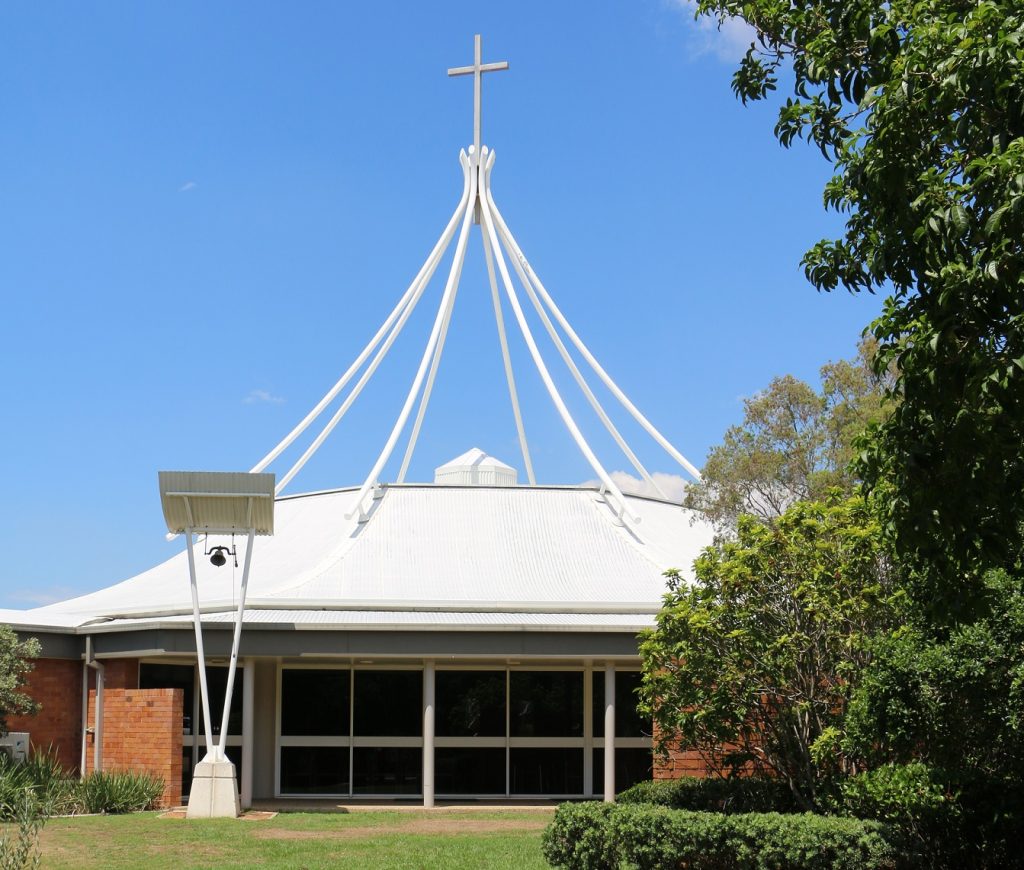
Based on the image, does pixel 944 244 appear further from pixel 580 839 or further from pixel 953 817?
pixel 580 839

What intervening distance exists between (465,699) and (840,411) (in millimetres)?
10500

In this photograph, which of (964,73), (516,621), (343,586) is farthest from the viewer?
(343,586)

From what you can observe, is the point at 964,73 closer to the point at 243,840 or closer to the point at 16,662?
the point at 243,840

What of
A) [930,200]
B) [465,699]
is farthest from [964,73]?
[465,699]

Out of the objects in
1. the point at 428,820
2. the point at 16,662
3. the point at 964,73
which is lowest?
the point at 428,820

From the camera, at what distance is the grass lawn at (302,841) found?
15125mm

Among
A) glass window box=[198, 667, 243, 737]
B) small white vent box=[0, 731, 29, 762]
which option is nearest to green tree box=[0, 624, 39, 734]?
small white vent box=[0, 731, 29, 762]

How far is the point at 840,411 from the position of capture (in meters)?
29.0

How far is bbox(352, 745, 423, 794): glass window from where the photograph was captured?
25438 mm

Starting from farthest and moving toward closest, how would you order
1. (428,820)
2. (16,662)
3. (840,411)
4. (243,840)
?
1. (840,411)
2. (16,662)
3. (428,820)
4. (243,840)

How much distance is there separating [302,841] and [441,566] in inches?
401

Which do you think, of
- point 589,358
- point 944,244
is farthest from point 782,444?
point 944,244

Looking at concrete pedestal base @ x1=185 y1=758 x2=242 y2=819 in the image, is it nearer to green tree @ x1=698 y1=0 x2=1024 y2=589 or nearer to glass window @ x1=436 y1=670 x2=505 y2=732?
glass window @ x1=436 y1=670 x2=505 y2=732

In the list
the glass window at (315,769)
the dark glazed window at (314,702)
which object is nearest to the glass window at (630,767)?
the glass window at (315,769)
